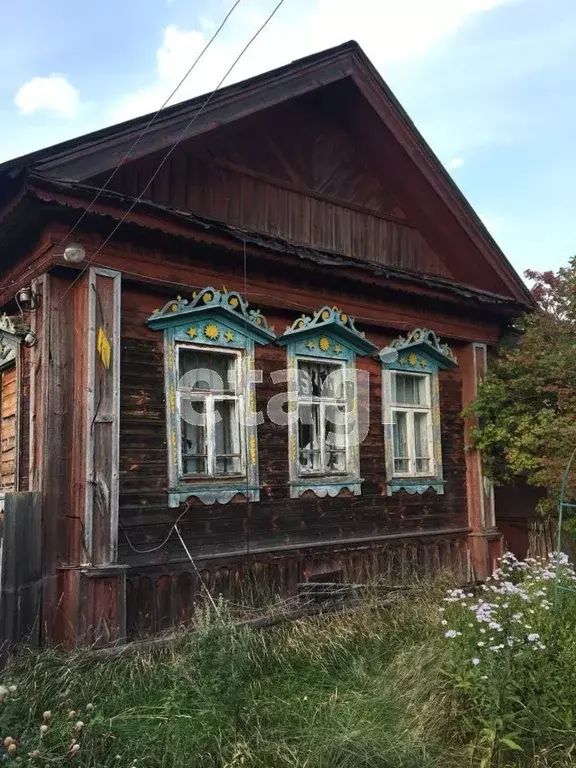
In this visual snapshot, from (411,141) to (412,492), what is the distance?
424 centimetres

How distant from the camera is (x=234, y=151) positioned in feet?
23.7

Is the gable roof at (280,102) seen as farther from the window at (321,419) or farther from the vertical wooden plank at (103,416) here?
the window at (321,419)

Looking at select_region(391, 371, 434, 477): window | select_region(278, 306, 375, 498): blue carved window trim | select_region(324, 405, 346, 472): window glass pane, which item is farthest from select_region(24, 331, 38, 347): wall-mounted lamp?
select_region(391, 371, 434, 477): window

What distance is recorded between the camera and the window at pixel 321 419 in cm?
736

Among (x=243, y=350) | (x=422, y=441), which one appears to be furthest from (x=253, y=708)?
(x=422, y=441)

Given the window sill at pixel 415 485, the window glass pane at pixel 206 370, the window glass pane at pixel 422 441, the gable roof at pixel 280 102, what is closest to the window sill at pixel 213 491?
the window glass pane at pixel 206 370

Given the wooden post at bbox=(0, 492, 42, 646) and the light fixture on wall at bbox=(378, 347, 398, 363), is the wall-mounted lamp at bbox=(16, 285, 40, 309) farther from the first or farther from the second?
the light fixture on wall at bbox=(378, 347, 398, 363)

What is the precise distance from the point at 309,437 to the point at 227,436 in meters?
1.07

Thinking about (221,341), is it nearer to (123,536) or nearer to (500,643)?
(123,536)

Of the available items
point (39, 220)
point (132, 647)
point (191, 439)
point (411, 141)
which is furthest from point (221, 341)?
point (411, 141)

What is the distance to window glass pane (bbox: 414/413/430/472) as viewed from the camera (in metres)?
8.51

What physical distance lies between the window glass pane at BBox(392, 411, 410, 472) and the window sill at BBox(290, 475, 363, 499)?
761 mm

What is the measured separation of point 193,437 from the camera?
6504mm

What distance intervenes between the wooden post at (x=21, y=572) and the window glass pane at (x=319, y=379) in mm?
3089
